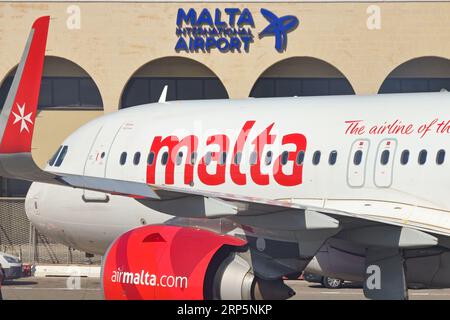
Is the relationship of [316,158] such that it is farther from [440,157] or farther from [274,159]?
[440,157]

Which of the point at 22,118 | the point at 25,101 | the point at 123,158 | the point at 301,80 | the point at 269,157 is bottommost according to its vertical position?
the point at 301,80

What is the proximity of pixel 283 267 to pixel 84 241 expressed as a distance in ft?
19.9

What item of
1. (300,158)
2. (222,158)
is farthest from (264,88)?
(300,158)

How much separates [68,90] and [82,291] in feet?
63.1

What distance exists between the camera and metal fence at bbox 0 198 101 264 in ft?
132

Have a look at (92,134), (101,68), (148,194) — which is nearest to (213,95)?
(101,68)

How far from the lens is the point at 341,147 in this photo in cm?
1922

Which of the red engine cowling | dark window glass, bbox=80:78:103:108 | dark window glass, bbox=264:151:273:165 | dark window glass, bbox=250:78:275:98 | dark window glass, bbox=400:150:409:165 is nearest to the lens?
Answer: the red engine cowling

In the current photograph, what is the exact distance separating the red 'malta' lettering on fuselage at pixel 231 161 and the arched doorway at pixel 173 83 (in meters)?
25.3

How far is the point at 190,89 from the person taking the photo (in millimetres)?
47250

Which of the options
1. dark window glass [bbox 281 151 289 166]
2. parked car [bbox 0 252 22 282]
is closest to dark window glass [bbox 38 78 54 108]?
parked car [bbox 0 252 22 282]

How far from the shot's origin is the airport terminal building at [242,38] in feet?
146

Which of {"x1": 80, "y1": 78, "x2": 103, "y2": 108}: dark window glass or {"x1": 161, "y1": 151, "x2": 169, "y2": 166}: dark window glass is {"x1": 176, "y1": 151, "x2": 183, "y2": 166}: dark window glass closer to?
{"x1": 161, "y1": 151, "x2": 169, "y2": 166}: dark window glass

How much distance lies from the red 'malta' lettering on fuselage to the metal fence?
18367 mm
